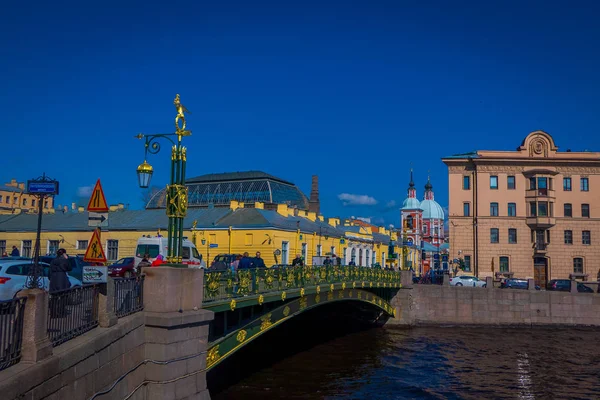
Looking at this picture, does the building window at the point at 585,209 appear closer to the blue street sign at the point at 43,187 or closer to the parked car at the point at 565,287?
the parked car at the point at 565,287

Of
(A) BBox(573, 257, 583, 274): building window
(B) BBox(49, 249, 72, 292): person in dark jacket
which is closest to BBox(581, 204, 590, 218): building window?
(A) BBox(573, 257, 583, 274): building window

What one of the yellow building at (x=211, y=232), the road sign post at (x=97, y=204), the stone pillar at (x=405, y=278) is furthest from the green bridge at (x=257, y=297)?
the yellow building at (x=211, y=232)

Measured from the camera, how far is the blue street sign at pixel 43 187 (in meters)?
11.4

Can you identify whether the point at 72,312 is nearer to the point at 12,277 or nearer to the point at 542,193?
the point at 12,277

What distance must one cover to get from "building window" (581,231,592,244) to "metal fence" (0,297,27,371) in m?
53.5

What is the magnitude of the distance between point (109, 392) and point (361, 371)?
15713 millimetres

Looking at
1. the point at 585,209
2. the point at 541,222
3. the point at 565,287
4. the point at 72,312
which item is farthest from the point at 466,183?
the point at 72,312

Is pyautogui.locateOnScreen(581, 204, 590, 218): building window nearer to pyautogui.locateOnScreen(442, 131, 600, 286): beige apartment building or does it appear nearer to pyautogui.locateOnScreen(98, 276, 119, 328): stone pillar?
pyautogui.locateOnScreen(442, 131, 600, 286): beige apartment building

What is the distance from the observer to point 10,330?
22.0 feet

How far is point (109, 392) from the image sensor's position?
9117 mm

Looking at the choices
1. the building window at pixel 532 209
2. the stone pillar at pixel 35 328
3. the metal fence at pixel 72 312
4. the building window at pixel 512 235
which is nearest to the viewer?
the stone pillar at pixel 35 328

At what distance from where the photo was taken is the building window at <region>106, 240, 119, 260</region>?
133 ft

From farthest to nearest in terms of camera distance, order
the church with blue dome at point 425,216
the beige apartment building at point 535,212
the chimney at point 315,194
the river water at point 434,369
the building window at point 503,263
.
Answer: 1. the church with blue dome at point 425,216
2. the chimney at point 315,194
3. the building window at point 503,263
4. the beige apartment building at point 535,212
5. the river water at point 434,369

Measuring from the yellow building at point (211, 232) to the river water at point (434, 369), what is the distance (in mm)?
8187
